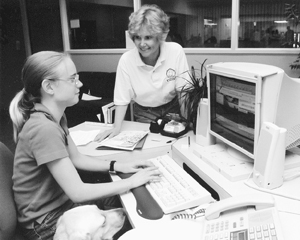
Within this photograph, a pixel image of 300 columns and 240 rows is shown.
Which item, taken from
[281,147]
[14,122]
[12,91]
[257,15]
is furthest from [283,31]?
[12,91]

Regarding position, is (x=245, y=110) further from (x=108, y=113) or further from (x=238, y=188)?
(x=108, y=113)

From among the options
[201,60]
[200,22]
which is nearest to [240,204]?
[201,60]

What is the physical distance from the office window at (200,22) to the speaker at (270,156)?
10.5 ft

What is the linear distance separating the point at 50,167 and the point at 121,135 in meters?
0.70

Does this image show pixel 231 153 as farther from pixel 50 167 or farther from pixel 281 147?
pixel 50 167

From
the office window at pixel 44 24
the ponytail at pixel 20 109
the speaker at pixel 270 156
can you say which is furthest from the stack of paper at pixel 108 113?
the office window at pixel 44 24

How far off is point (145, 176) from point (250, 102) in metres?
0.51

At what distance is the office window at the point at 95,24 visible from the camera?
4949 millimetres

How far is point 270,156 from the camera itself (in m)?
1.02

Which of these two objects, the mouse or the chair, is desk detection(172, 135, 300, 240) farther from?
the chair

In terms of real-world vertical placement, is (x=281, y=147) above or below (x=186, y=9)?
below

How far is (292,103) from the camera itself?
111cm

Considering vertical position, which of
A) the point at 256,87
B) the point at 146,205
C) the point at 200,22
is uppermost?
the point at 200,22

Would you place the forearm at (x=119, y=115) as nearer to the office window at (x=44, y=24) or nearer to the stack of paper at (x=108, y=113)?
the stack of paper at (x=108, y=113)
